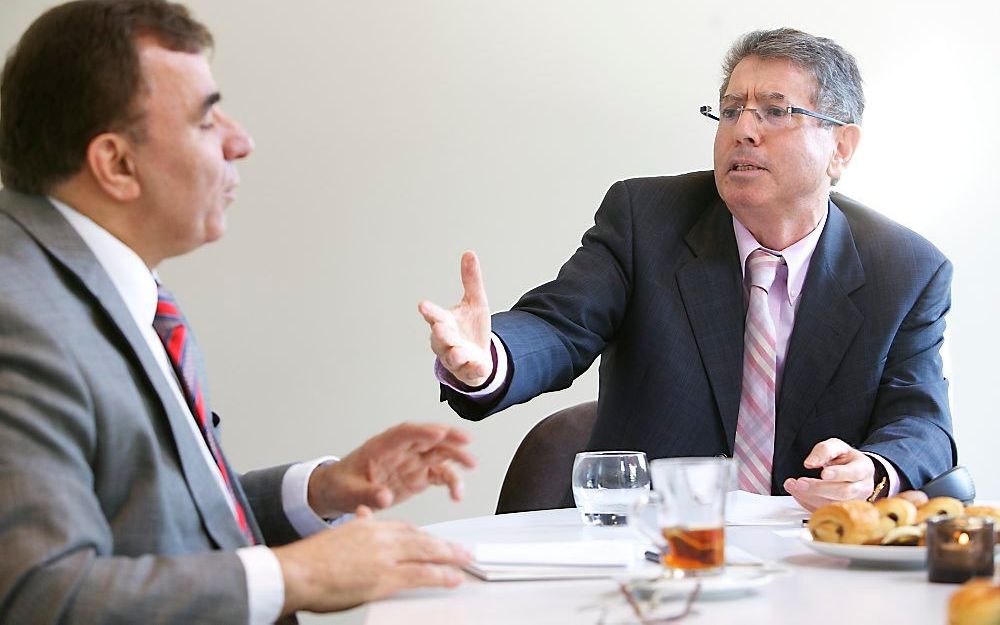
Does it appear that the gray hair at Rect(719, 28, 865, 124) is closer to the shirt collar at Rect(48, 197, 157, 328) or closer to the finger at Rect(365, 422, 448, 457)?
the finger at Rect(365, 422, 448, 457)

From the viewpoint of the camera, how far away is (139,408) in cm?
128

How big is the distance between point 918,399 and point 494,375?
0.87m

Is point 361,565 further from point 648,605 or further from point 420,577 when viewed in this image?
point 648,605

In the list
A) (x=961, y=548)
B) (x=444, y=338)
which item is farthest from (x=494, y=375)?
(x=961, y=548)

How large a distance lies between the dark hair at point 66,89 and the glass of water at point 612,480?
30.3 inches

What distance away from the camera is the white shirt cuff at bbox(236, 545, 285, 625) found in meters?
1.18

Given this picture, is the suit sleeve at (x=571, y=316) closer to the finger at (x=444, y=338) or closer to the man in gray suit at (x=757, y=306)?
the man in gray suit at (x=757, y=306)

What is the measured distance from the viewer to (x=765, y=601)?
1177mm

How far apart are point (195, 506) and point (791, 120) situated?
1.76 metres

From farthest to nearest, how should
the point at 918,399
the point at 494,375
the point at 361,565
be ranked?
the point at 918,399 → the point at 494,375 → the point at 361,565

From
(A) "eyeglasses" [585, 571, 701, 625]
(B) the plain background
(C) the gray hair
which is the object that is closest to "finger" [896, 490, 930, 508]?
(A) "eyeglasses" [585, 571, 701, 625]

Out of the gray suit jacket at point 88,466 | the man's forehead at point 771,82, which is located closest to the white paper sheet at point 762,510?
the gray suit jacket at point 88,466

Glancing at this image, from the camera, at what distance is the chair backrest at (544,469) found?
247 cm

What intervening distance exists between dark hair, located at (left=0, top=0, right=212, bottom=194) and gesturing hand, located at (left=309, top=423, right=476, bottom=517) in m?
0.52
